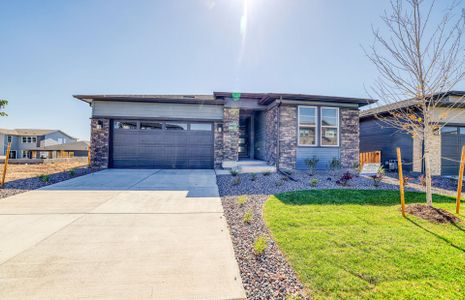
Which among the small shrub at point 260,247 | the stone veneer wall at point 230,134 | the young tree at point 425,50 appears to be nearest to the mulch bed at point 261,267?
the small shrub at point 260,247

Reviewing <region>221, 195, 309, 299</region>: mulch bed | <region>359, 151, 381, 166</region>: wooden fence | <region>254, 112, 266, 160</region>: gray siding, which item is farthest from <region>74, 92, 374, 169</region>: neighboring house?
<region>221, 195, 309, 299</region>: mulch bed

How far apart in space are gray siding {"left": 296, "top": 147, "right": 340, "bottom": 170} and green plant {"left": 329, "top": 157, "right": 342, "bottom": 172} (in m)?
0.13

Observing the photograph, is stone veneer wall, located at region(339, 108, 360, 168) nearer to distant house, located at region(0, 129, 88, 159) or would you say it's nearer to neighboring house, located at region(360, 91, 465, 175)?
neighboring house, located at region(360, 91, 465, 175)

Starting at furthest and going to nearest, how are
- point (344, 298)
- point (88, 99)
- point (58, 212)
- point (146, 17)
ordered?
point (88, 99) < point (146, 17) < point (58, 212) < point (344, 298)

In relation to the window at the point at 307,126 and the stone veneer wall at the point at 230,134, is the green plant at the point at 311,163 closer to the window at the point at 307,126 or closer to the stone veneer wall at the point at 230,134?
the window at the point at 307,126

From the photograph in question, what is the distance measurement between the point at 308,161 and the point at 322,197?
436 centimetres

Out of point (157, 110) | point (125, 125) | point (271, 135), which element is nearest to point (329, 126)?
point (271, 135)

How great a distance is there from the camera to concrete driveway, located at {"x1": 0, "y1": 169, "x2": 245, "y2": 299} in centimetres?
207

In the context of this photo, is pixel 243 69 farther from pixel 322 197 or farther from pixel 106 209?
pixel 106 209

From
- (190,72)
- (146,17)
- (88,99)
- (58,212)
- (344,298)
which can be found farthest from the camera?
(190,72)

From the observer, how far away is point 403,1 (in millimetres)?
4711


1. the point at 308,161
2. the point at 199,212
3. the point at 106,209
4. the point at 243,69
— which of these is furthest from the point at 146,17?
the point at 308,161

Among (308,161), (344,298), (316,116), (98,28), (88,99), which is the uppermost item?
(98,28)

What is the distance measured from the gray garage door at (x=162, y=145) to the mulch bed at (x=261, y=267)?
7115 millimetres
